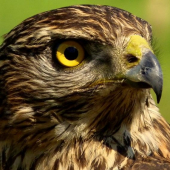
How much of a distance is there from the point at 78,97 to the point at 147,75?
0.52 metres

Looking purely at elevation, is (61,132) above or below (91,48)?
below

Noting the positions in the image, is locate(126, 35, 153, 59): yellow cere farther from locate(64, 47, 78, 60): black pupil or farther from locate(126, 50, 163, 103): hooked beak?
locate(64, 47, 78, 60): black pupil

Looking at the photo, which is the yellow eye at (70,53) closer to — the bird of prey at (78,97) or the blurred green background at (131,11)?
the bird of prey at (78,97)

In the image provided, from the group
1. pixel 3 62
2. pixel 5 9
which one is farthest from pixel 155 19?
pixel 3 62

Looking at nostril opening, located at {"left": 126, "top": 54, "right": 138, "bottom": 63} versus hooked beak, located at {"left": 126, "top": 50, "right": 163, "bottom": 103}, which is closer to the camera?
hooked beak, located at {"left": 126, "top": 50, "right": 163, "bottom": 103}

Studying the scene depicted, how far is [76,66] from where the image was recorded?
4699mm

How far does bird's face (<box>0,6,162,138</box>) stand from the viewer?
4625 mm

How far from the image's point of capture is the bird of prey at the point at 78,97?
4660 millimetres

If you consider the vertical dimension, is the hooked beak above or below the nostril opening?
below

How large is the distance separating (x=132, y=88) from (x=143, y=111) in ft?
0.93

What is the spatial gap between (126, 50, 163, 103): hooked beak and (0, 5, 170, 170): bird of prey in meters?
0.05

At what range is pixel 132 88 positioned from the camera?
4629 mm

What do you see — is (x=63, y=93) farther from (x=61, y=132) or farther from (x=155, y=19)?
(x=155, y=19)

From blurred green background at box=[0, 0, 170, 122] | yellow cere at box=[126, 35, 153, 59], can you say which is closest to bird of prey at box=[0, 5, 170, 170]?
yellow cere at box=[126, 35, 153, 59]
